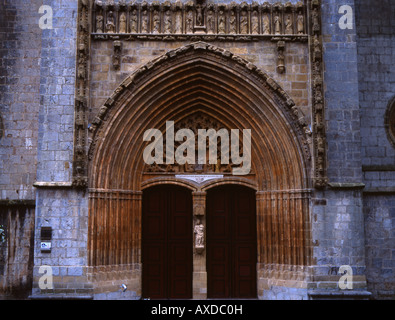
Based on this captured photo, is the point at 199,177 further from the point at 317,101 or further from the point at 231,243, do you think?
the point at 317,101

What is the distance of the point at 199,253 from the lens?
37.6ft

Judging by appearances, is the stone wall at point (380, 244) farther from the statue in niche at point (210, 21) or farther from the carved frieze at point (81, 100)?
the carved frieze at point (81, 100)

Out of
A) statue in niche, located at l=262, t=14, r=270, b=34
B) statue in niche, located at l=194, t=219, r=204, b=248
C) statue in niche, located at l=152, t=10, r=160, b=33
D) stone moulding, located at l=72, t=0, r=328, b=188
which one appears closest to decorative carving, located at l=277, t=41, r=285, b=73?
stone moulding, located at l=72, t=0, r=328, b=188

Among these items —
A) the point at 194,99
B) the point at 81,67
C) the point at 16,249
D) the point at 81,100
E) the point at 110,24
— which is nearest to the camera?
the point at 81,100

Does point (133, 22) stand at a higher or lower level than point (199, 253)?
higher

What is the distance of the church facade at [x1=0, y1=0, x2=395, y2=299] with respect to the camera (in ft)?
34.9

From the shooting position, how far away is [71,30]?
11047mm

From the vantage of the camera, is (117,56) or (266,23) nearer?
(117,56)

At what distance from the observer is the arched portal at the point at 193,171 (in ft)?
35.5

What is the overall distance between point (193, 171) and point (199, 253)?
7.16 ft

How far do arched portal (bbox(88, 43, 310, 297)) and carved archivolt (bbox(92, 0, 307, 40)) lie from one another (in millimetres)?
619

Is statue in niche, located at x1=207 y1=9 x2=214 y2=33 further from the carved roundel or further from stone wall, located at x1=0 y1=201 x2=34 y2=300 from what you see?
stone wall, located at x1=0 y1=201 x2=34 y2=300

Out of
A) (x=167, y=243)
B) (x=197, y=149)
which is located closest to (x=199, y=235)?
(x=167, y=243)

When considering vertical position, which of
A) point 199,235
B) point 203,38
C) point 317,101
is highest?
point 203,38
